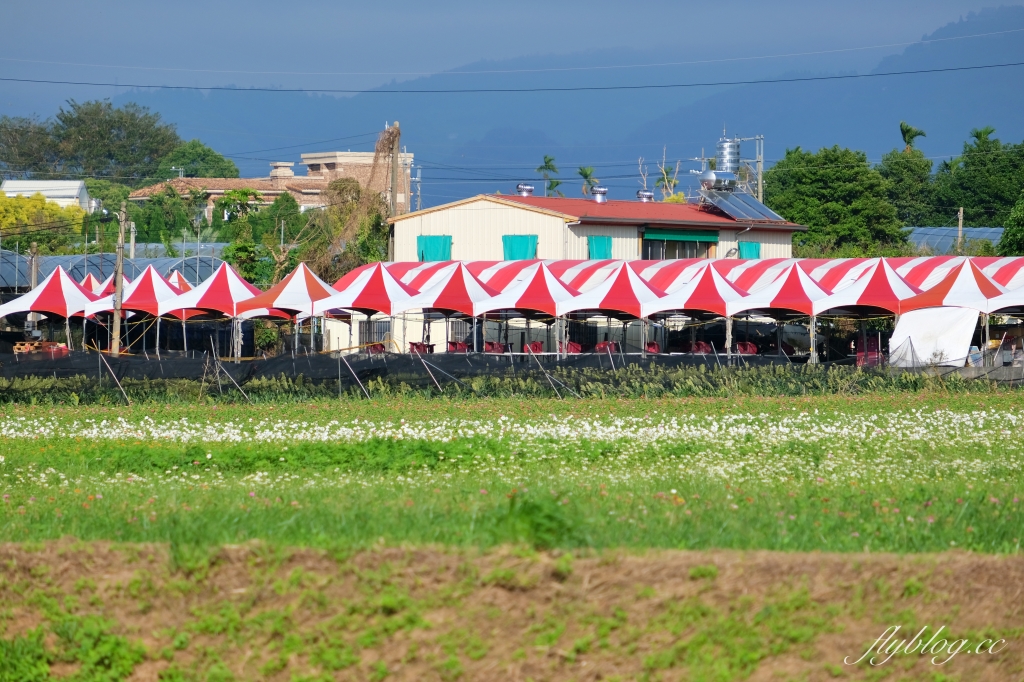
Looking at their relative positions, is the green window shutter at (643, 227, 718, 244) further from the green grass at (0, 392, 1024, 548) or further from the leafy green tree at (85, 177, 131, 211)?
the leafy green tree at (85, 177, 131, 211)

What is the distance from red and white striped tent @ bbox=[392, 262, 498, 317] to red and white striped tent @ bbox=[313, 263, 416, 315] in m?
0.30

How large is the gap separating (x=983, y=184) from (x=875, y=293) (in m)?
59.8

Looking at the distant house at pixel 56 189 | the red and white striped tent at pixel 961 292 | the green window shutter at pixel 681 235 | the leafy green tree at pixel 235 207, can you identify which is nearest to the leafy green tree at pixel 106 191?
the distant house at pixel 56 189

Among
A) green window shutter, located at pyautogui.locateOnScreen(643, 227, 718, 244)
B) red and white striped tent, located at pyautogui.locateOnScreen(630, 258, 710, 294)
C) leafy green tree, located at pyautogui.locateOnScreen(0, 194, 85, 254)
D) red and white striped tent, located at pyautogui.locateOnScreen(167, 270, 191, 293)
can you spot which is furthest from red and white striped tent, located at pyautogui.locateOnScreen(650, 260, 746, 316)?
leafy green tree, located at pyautogui.locateOnScreen(0, 194, 85, 254)

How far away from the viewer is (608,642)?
6.36 metres

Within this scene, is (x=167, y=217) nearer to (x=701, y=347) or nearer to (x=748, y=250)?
(x=748, y=250)

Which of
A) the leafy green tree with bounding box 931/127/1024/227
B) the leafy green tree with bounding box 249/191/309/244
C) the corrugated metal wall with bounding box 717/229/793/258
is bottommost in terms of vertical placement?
the corrugated metal wall with bounding box 717/229/793/258

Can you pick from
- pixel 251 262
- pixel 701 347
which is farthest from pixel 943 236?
pixel 251 262

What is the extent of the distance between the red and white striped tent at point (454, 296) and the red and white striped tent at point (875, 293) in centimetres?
1046

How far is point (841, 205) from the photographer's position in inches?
2869

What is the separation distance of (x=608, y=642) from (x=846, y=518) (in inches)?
133

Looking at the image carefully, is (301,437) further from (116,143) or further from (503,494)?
(116,143)

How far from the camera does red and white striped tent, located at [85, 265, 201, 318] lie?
1620 inches

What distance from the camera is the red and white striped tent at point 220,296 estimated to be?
129ft
